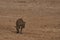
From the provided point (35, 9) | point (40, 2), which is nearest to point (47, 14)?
point (35, 9)

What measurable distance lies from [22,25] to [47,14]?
40.4 inches

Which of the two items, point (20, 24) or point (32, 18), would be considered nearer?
point (20, 24)

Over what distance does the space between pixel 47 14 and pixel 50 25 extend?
0.54 metres

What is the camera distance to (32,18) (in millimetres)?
3840

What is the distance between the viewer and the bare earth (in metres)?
3.20

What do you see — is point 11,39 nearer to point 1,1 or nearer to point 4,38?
point 4,38

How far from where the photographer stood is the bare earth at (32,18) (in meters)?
3.20

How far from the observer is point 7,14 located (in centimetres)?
403

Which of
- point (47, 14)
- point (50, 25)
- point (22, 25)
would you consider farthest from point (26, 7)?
point (22, 25)

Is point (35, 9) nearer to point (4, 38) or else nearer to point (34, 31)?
point (34, 31)

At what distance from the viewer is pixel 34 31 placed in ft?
11.0

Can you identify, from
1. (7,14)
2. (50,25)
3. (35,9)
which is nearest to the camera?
(50,25)

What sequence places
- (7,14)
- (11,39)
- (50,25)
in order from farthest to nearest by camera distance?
(7,14) < (50,25) < (11,39)

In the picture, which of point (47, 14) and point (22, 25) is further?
point (47, 14)
